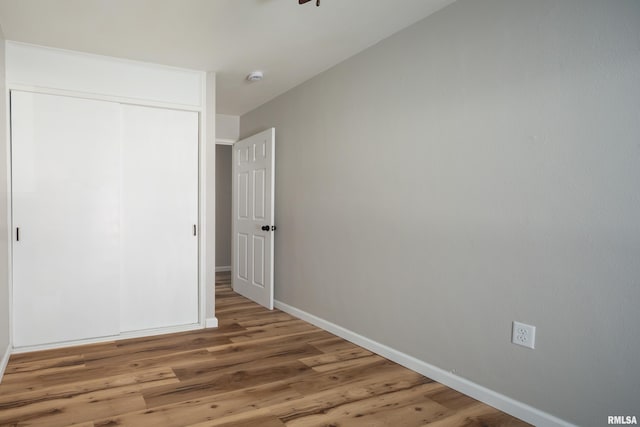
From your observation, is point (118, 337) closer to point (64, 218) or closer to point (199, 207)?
point (64, 218)

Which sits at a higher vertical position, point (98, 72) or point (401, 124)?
point (98, 72)

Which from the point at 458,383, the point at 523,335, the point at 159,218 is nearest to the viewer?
the point at 523,335

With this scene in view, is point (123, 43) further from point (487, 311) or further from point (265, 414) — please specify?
point (487, 311)

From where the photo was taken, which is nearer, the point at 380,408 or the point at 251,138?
the point at 380,408

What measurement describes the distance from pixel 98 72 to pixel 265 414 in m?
2.90

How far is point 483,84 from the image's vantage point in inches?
91.0

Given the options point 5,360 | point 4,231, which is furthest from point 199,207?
point 5,360

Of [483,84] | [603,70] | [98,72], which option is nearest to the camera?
[603,70]

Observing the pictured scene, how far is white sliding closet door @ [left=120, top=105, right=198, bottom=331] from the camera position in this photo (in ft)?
11.4

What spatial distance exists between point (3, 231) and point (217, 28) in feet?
6.57

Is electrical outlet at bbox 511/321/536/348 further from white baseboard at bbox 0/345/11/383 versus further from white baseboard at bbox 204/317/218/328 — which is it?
white baseboard at bbox 0/345/11/383

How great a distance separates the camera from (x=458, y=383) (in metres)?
2.44

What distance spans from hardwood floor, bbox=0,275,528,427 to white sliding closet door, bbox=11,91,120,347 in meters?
0.27

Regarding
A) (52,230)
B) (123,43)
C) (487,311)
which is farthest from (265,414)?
(123,43)
